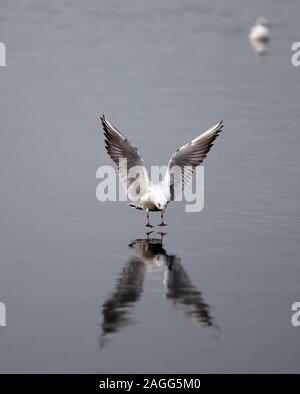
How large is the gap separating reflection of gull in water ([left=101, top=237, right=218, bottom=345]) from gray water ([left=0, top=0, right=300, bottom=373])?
0.03m

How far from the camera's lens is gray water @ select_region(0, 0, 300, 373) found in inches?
472

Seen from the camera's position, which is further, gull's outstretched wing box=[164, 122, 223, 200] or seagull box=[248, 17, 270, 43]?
seagull box=[248, 17, 270, 43]

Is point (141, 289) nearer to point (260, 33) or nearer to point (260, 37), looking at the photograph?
point (260, 33)

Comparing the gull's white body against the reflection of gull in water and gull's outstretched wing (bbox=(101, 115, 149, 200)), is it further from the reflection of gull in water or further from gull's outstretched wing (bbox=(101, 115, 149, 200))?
the reflection of gull in water

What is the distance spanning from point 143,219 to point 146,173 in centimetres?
79

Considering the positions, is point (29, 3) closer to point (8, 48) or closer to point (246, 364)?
point (8, 48)

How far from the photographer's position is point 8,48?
30484mm

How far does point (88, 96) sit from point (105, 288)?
40.1ft

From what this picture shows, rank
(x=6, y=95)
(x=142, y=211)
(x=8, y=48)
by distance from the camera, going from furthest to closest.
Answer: (x=8, y=48) < (x=6, y=95) < (x=142, y=211)

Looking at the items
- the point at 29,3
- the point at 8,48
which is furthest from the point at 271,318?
the point at 29,3

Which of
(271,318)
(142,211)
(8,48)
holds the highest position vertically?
(8,48)

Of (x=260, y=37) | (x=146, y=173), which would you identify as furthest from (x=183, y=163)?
(x=260, y=37)

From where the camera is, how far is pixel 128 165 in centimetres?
1633

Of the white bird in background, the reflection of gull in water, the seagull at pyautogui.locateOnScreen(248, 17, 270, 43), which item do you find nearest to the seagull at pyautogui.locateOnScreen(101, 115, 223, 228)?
the reflection of gull in water
